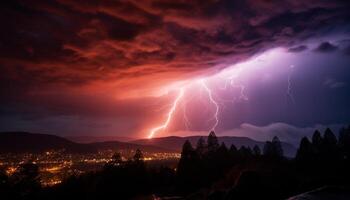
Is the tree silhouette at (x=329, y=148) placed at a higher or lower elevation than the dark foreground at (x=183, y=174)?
higher

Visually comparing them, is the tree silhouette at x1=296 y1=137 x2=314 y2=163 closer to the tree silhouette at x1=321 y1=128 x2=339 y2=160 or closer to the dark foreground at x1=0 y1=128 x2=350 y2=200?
the dark foreground at x1=0 y1=128 x2=350 y2=200

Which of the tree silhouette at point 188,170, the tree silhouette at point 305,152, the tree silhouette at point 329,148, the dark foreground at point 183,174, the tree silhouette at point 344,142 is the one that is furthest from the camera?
the tree silhouette at point 344,142

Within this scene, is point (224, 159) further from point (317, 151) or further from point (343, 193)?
point (343, 193)

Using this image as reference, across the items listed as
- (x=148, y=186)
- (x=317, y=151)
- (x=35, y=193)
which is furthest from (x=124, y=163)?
(x=317, y=151)

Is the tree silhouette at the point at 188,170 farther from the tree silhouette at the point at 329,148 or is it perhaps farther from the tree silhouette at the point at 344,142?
the tree silhouette at the point at 344,142

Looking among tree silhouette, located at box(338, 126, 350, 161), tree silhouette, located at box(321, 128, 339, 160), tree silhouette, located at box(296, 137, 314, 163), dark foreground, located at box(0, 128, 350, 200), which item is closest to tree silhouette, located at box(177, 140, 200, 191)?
dark foreground, located at box(0, 128, 350, 200)

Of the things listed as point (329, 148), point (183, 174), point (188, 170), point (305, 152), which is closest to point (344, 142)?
point (329, 148)

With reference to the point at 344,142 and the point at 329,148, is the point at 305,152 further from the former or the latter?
the point at 344,142

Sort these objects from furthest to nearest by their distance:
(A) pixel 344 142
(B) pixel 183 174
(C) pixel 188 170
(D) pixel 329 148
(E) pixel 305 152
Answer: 1. (A) pixel 344 142
2. (D) pixel 329 148
3. (E) pixel 305 152
4. (C) pixel 188 170
5. (B) pixel 183 174

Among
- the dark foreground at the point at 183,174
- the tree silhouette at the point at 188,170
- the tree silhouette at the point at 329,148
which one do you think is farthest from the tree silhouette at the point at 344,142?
the tree silhouette at the point at 188,170

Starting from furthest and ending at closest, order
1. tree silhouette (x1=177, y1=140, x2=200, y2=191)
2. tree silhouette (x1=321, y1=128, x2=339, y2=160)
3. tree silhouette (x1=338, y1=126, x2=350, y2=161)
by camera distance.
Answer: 1. tree silhouette (x1=338, y1=126, x2=350, y2=161)
2. tree silhouette (x1=321, y1=128, x2=339, y2=160)
3. tree silhouette (x1=177, y1=140, x2=200, y2=191)

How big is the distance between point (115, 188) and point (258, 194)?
37.4 meters

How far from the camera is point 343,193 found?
9141 mm

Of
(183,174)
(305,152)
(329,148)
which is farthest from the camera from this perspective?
(329,148)
